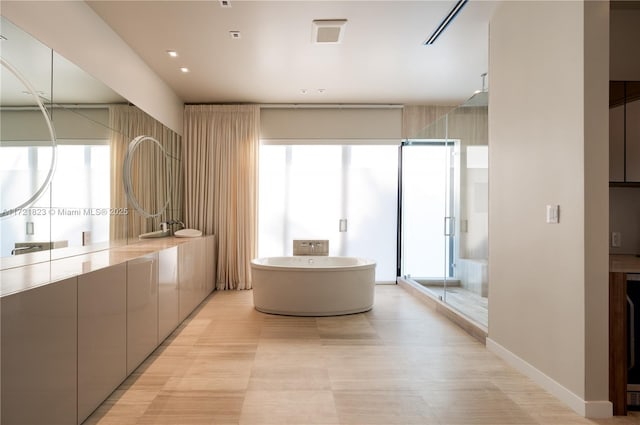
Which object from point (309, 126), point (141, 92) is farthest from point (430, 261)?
point (141, 92)

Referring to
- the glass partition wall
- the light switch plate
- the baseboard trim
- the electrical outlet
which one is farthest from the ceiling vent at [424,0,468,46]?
the baseboard trim

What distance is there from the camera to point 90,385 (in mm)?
1996

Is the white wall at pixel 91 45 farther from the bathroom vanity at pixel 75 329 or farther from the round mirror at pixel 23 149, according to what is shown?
the bathroom vanity at pixel 75 329

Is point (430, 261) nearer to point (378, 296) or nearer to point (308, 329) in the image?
point (378, 296)

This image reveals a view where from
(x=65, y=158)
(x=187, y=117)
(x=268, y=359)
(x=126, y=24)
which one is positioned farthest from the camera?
(x=187, y=117)

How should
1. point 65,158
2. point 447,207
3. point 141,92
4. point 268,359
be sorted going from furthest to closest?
1. point 447,207
2. point 141,92
3. point 268,359
4. point 65,158

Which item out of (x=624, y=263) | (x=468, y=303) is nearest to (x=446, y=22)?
(x=624, y=263)

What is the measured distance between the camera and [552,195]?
91.6 inches

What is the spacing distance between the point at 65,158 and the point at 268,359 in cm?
196

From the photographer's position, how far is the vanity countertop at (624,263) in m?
2.14

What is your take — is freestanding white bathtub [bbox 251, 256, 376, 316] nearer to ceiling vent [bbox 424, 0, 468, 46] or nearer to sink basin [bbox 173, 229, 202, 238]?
sink basin [bbox 173, 229, 202, 238]

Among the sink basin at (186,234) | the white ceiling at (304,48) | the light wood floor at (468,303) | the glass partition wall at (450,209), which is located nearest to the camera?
the white ceiling at (304,48)

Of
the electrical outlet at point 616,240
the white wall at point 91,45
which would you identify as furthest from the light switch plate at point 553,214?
the white wall at point 91,45

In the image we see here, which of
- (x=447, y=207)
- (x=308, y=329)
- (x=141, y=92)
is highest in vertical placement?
(x=141, y=92)
